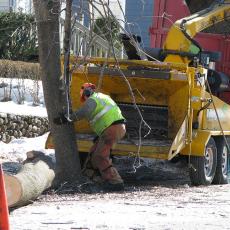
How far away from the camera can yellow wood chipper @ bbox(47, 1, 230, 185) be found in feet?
32.3

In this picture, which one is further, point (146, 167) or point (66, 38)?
point (146, 167)

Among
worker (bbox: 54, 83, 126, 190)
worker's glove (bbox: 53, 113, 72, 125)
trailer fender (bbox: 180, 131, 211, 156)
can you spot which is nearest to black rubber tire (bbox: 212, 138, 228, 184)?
trailer fender (bbox: 180, 131, 211, 156)

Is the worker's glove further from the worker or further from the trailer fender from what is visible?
the trailer fender

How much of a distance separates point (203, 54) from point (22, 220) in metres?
5.17

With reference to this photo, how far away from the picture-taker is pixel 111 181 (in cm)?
946

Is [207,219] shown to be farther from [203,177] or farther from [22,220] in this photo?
[203,177]

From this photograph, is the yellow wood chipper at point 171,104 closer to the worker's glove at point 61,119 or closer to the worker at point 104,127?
the worker at point 104,127

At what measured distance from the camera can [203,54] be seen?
36.1 ft

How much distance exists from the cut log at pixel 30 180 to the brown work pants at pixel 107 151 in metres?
0.79

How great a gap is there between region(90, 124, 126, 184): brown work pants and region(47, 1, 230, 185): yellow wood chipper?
309 mm

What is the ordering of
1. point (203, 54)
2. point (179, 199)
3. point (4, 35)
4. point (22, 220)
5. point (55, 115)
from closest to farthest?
point (22, 220) → point (179, 199) → point (55, 115) → point (203, 54) → point (4, 35)

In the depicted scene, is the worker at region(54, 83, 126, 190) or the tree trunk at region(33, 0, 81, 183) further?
the worker at region(54, 83, 126, 190)

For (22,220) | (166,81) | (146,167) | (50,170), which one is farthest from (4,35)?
(22,220)

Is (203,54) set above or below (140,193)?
above
